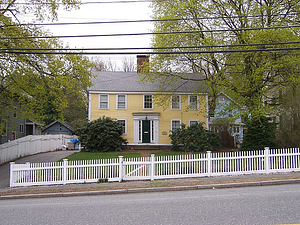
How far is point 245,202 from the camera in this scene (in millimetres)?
7152

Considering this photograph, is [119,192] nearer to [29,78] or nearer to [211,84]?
[29,78]

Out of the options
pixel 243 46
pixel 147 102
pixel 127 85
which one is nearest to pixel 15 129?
pixel 127 85

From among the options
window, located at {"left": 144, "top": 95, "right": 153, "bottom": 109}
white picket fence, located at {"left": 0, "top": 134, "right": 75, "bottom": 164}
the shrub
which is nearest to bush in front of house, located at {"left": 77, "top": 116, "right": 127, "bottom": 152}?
window, located at {"left": 144, "top": 95, "right": 153, "bottom": 109}

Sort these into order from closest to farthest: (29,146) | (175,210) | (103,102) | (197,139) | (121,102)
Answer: (175,210)
(197,139)
(29,146)
(103,102)
(121,102)

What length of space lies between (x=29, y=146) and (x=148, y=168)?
49.1ft

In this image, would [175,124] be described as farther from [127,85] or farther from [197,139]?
[127,85]

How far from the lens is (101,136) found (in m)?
23.2

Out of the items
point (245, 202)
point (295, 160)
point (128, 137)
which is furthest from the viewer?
point (128, 137)

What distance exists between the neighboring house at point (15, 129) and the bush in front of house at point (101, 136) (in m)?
4.42

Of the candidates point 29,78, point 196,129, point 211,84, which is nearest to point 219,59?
point 211,84

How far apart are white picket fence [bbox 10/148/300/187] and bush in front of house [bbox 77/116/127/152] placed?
11118 millimetres

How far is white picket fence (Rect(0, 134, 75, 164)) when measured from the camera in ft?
61.2

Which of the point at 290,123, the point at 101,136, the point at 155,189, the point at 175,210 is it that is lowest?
the point at 155,189

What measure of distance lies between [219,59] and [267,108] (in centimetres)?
480
